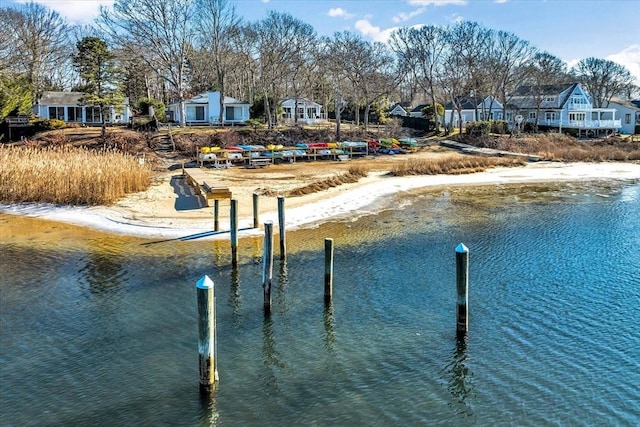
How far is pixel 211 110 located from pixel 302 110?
15.0 m

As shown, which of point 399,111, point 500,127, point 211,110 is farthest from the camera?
point 399,111

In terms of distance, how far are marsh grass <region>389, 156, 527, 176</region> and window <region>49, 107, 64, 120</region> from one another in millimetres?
37851

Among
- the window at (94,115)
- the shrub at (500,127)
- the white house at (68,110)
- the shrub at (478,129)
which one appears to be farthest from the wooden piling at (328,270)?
the shrub at (500,127)

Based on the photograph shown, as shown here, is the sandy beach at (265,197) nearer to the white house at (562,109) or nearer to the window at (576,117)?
the white house at (562,109)

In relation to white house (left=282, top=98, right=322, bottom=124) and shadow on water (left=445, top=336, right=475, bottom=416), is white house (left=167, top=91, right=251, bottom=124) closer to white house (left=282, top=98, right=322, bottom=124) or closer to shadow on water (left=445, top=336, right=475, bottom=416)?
white house (left=282, top=98, right=322, bottom=124)

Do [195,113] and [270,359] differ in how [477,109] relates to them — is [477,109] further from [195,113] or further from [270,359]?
[270,359]

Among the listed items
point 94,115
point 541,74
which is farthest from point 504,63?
point 94,115

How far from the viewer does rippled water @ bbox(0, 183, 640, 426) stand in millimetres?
9656

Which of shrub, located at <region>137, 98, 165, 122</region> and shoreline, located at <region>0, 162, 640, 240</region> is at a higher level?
shrub, located at <region>137, 98, 165, 122</region>

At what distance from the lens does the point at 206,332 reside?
9.73 meters

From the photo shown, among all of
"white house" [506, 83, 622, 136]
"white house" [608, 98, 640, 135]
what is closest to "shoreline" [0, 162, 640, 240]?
"white house" [506, 83, 622, 136]

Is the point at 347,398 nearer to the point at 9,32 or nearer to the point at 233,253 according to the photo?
the point at 233,253

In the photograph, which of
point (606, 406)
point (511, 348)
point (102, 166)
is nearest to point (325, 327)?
point (511, 348)

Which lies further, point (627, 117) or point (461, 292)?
point (627, 117)
